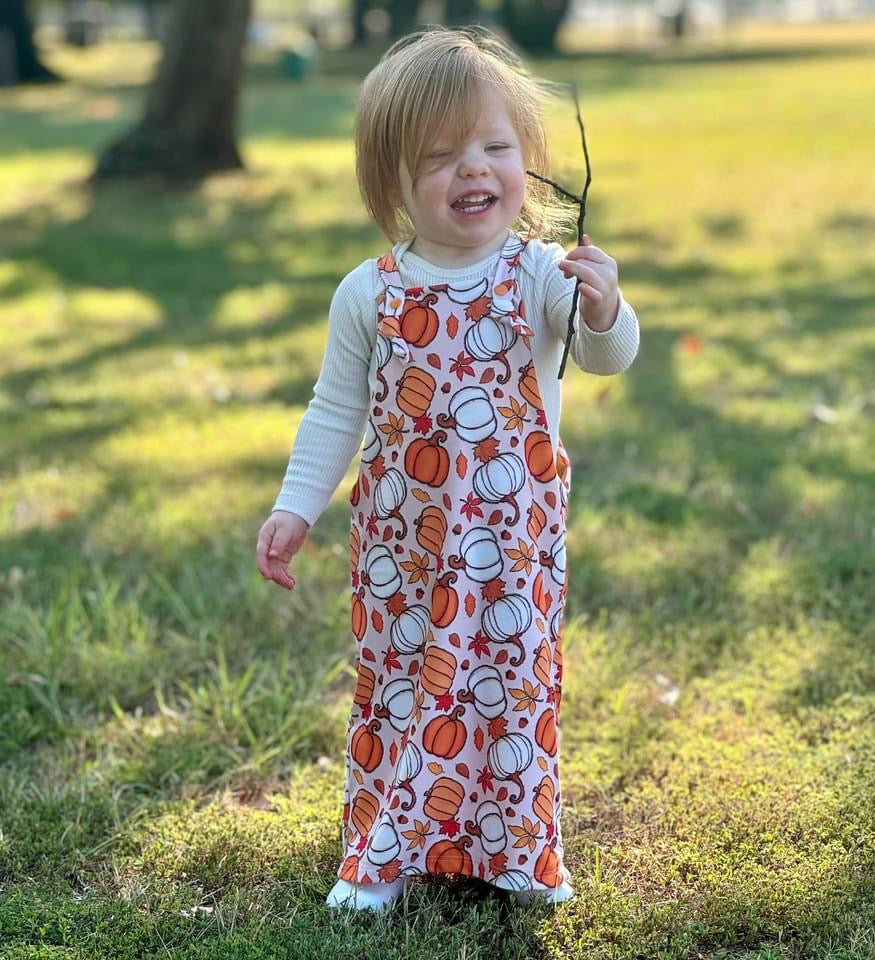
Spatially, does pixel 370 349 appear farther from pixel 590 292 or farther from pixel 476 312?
pixel 590 292

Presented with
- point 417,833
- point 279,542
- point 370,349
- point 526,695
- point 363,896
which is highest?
point 370,349

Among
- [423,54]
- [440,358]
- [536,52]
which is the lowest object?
[536,52]

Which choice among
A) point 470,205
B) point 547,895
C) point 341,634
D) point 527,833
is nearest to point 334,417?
point 470,205

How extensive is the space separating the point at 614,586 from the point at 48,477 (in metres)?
2.05

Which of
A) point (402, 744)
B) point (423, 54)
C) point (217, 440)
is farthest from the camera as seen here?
point (217, 440)

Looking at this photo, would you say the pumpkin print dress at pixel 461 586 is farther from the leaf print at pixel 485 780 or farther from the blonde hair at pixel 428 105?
the blonde hair at pixel 428 105

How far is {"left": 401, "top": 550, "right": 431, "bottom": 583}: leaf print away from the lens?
2.29 meters

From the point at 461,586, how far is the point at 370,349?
451mm

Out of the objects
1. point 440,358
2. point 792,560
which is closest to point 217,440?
point 792,560

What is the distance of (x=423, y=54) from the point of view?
219 centimetres

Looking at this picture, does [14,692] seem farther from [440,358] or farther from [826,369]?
[826,369]

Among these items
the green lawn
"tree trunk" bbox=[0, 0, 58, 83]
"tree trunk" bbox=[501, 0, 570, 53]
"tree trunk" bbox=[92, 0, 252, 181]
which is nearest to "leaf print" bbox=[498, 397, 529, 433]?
the green lawn

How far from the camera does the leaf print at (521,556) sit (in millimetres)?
2248

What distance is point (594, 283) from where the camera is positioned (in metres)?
2.13
